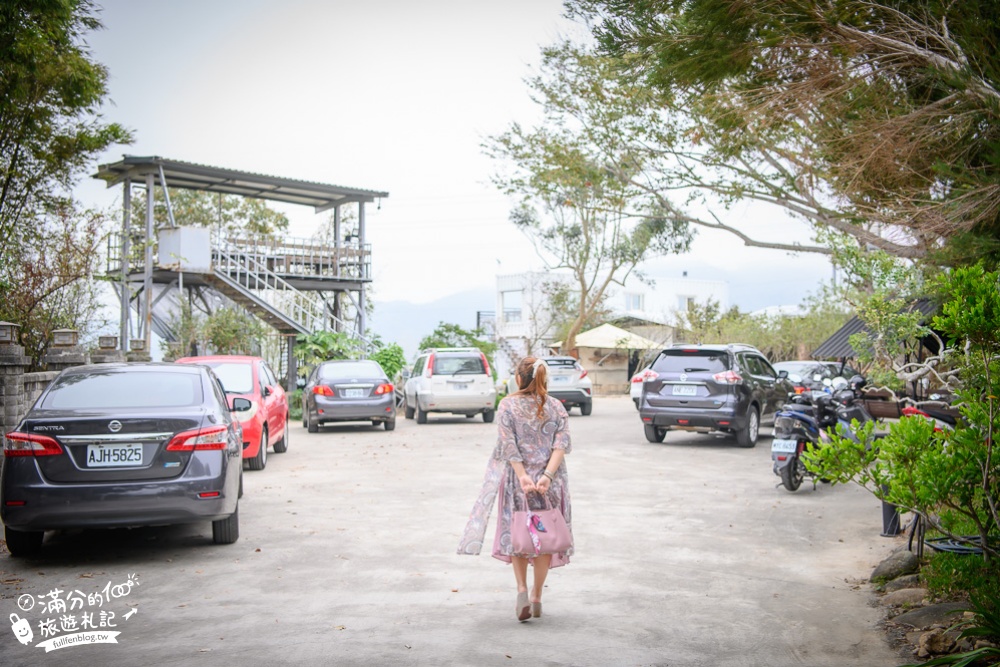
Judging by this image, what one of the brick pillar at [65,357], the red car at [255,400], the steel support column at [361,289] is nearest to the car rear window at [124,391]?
the red car at [255,400]

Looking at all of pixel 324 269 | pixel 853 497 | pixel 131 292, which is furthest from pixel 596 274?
pixel 853 497

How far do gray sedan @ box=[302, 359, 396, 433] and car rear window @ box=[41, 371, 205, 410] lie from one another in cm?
1102

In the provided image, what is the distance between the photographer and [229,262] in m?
28.6

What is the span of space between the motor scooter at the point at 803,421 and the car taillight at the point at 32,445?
7.72 m

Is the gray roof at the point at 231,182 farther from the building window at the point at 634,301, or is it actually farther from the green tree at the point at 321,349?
the building window at the point at 634,301

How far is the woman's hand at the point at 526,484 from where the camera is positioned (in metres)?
5.84

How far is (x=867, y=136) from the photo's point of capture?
8.07 m

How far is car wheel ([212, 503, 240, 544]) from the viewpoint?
8.01m

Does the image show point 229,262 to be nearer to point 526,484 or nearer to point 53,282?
point 53,282

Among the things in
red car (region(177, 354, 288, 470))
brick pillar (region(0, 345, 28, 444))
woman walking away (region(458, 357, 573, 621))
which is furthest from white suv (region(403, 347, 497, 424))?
woman walking away (region(458, 357, 573, 621))

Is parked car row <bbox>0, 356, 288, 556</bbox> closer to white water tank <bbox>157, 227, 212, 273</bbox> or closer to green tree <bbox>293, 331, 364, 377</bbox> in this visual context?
green tree <bbox>293, 331, 364, 377</bbox>

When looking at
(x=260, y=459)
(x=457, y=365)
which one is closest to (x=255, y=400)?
(x=260, y=459)

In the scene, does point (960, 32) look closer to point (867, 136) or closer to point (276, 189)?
point (867, 136)

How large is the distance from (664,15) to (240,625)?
17.2 feet
